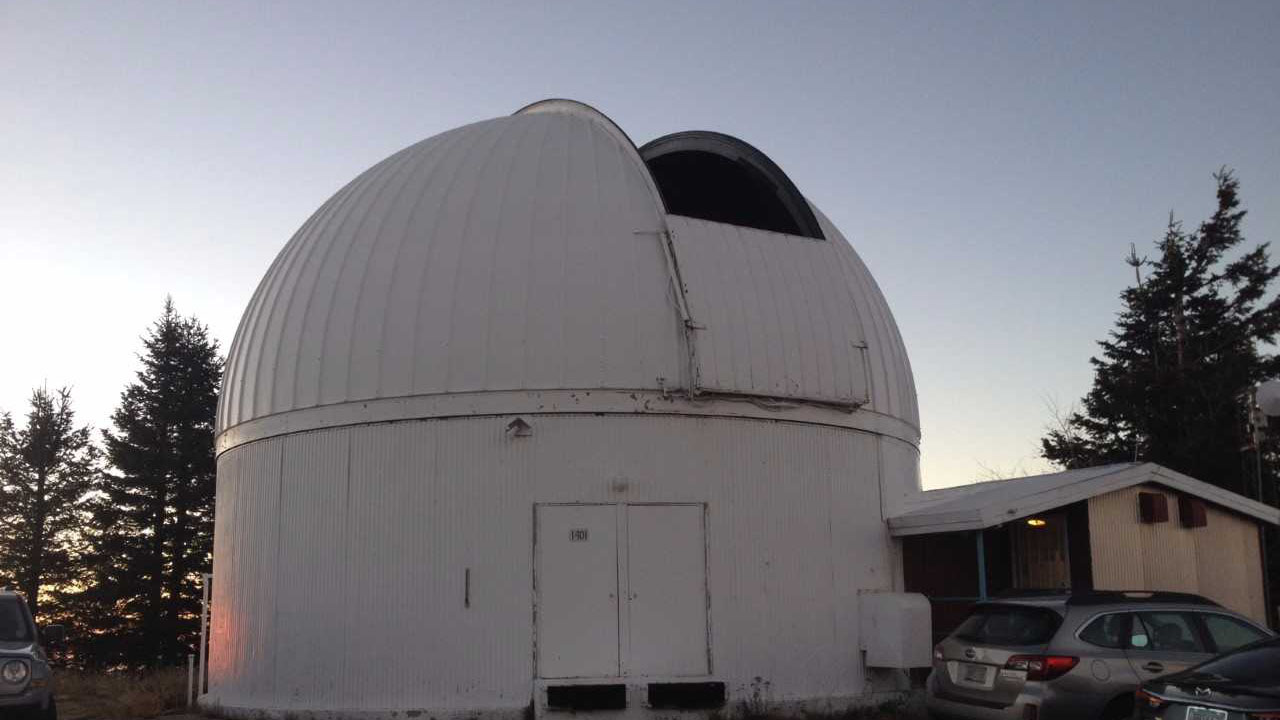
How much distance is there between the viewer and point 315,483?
561 inches

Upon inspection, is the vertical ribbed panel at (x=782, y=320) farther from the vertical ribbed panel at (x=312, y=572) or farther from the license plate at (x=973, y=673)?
the vertical ribbed panel at (x=312, y=572)

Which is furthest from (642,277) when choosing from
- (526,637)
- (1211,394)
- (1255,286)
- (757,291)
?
(1255,286)

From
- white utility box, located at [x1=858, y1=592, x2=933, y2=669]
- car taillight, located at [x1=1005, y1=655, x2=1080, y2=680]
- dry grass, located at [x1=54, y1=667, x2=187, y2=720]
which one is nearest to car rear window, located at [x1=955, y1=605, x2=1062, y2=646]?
car taillight, located at [x1=1005, y1=655, x2=1080, y2=680]

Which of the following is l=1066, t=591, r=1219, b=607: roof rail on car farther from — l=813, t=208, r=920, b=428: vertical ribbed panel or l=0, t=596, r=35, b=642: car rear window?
l=0, t=596, r=35, b=642: car rear window

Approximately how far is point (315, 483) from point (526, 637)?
11.6 ft

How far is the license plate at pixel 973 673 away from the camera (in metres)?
10.2

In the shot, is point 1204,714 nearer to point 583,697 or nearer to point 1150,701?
point 1150,701

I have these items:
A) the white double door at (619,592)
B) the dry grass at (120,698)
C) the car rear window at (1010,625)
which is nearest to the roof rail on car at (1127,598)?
the car rear window at (1010,625)

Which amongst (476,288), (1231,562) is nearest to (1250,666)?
(1231,562)

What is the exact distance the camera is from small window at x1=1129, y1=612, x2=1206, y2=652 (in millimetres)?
10086

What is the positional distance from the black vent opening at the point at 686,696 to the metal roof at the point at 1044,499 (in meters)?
3.63

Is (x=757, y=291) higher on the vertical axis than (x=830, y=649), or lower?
higher

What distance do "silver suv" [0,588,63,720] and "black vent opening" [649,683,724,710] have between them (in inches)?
248

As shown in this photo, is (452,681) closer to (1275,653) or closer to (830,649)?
(830,649)
